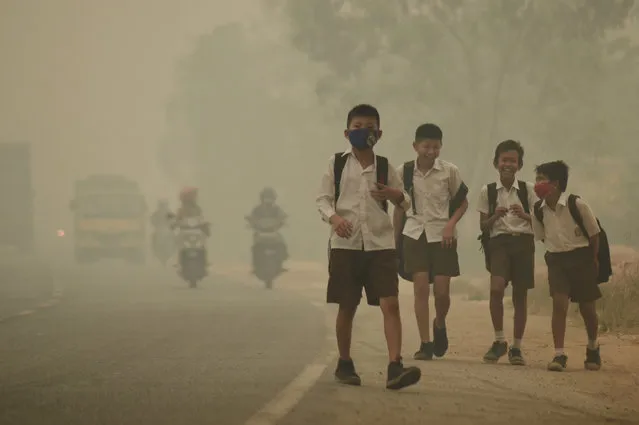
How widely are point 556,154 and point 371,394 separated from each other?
97.0 ft

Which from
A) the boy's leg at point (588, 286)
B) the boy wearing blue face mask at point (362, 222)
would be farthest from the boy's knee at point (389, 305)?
the boy's leg at point (588, 286)

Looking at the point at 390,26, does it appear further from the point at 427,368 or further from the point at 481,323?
the point at 427,368

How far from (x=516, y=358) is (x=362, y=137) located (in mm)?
2934

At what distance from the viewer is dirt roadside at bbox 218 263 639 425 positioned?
265 inches

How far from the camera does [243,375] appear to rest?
8.67 meters

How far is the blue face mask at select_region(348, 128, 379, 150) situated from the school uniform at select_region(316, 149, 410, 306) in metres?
0.17

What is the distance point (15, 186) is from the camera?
45.7 m

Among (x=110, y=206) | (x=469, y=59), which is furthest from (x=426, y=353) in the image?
(x=110, y=206)

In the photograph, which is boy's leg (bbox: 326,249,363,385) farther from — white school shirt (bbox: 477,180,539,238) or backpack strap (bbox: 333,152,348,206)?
white school shirt (bbox: 477,180,539,238)

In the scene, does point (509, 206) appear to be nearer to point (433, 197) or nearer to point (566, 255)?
point (433, 197)

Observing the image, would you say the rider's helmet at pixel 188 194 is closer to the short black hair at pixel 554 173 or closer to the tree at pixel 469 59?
the tree at pixel 469 59

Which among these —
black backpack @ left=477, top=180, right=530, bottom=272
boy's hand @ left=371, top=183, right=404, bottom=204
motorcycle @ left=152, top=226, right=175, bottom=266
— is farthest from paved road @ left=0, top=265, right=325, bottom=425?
→ motorcycle @ left=152, top=226, right=175, bottom=266

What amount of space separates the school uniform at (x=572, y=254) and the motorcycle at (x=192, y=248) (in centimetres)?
1371

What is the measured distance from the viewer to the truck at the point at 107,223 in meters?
36.3
